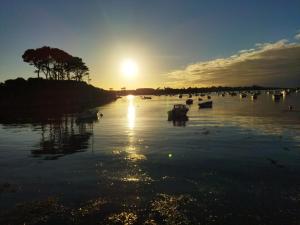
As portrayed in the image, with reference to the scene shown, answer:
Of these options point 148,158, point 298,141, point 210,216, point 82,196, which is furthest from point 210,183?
point 298,141

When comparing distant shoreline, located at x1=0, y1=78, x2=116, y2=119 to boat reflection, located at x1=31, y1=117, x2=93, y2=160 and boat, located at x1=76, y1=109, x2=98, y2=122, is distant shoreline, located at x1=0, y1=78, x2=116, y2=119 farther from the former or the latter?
boat reflection, located at x1=31, y1=117, x2=93, y2=160

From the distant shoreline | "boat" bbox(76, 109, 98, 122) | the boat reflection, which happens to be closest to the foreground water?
the boat reflection

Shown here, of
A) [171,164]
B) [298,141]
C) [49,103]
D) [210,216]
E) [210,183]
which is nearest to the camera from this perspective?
[210,216]

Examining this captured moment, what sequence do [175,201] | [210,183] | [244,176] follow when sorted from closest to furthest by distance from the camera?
1. [175,201]
2. [210,183]
3. [244,176]

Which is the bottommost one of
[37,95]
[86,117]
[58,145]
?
[58,145]

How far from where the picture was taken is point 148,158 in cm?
3356

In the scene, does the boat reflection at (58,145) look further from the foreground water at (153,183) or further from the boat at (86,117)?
the boat at (86,117)

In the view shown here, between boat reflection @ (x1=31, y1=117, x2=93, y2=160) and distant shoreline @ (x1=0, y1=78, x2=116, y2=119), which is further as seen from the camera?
distant shoreline @ (x1=0, y1=78, x2=116, y2=119)

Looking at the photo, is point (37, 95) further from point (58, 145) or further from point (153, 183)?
point (153, 183)

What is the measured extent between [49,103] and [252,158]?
139 metres

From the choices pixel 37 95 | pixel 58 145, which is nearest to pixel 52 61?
pixel 37 95

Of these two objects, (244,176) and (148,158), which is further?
(148,158)

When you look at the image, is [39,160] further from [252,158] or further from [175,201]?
[252,158]

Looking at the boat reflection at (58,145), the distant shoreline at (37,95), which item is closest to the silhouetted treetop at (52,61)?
the distant shoreline at (37,95)
